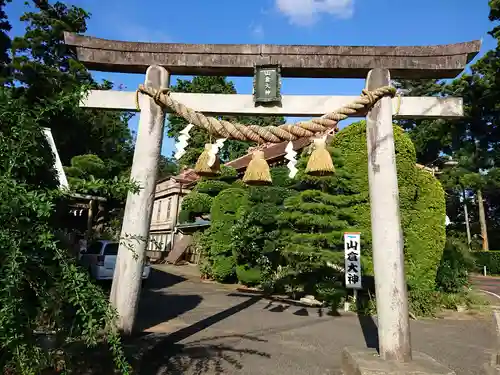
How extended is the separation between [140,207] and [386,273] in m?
3.11

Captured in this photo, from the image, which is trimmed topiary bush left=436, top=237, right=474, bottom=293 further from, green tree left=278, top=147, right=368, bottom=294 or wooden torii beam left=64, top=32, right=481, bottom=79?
wooden torii beam left=64, top=32, right=481, bottom=79

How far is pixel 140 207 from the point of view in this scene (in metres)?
4.61

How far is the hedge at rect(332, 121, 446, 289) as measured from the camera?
35.0 ft

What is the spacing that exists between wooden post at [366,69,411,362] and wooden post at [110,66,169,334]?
2797mm

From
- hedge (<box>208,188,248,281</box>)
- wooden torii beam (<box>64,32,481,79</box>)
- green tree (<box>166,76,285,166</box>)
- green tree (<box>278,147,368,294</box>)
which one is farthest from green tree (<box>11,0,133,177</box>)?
wooden torii beam (<box>64,32,481,79</box>)

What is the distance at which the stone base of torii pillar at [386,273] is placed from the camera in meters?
4.02

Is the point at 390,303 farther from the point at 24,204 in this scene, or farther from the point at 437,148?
the point at 437,148

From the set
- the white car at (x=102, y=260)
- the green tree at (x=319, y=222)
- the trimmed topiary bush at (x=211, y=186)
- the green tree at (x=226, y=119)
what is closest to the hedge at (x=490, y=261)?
the green tree at (x=226, y=119)

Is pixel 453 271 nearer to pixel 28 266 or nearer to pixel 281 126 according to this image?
pixel 281 126

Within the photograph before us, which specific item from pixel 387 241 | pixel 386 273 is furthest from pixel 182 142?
pixel 386 273

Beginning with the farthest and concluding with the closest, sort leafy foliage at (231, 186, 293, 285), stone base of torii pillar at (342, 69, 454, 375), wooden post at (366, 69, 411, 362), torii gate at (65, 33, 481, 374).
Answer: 1. leafy foliage at (231, 186, 293, 285)
2. torii gate at (65, 33, 481, 374)
3. wooden post at (366, 69, 411, 362)
4. stone base of torii pillar at (342, 69, 454, 375)

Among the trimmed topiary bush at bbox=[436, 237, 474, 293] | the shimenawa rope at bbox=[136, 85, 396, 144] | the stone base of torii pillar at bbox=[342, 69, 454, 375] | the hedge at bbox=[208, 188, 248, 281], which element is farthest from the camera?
the hedge at bbox=[208, 188, 248, 281]

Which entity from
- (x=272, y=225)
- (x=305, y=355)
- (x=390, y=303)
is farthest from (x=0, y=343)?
(x=272, y=225)

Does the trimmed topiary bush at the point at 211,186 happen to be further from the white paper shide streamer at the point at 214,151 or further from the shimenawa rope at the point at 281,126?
the shimenawa rope at the point at 281,126
